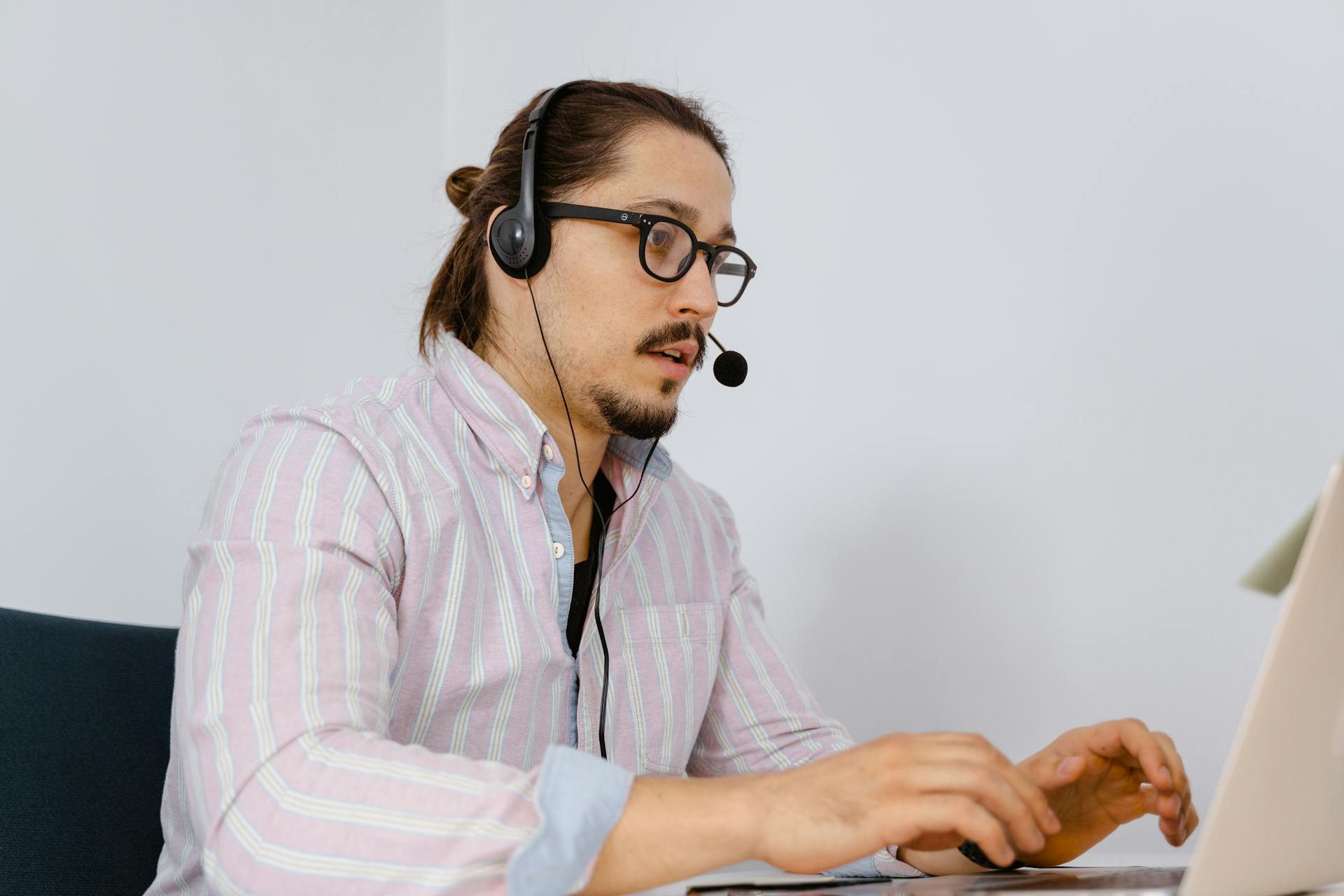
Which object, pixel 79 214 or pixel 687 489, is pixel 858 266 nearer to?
pixel 687 489

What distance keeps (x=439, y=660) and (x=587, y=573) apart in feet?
0.93

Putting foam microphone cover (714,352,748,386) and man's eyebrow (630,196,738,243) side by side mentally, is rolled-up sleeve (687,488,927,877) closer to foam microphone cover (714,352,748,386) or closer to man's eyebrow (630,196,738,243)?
foam microphone cover (714,352,748,386)

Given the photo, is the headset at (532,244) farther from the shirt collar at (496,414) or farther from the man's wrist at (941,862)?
the man's wrist at (941,862)

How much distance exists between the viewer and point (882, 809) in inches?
28.1

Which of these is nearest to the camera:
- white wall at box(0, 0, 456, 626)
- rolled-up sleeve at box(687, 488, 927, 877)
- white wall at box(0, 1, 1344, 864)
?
rolled-up sleeve at box(687, 488, 927, 877)

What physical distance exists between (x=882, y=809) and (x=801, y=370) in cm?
130

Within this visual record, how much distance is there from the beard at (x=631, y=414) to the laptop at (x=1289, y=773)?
2.15 feet

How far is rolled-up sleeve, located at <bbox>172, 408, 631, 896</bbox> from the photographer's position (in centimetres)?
70

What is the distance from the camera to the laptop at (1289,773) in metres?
0.57

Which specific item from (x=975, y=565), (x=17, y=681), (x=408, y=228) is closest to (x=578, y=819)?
(x=17, y=681)

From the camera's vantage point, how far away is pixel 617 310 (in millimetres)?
1316

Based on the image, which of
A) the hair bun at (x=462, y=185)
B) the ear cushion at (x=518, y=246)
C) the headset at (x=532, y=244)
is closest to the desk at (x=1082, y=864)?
the headset at (x=532, y=244)

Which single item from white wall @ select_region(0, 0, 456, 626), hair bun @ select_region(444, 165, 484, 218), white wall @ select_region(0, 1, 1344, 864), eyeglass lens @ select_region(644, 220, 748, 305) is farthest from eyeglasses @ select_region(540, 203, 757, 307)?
white wall @ select_region(0, 0, 456, 626)

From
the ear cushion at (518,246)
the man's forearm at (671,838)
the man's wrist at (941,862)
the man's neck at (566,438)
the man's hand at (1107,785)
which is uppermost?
the ear cushion at (518,246)
